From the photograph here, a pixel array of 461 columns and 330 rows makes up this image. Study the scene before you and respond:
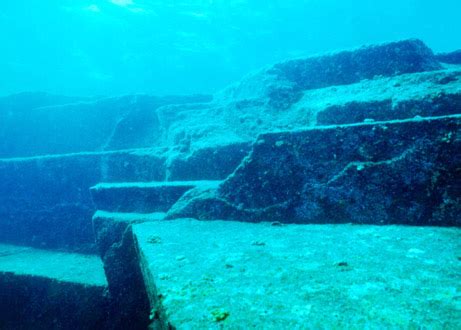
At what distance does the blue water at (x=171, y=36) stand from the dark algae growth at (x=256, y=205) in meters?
18.4

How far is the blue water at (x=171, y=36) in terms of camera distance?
2383 cm

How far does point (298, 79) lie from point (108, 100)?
543cm

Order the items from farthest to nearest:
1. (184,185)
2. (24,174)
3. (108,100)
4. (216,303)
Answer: (108,100) < (24,174) < (184,185) < (216,303)

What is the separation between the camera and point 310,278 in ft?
5.19

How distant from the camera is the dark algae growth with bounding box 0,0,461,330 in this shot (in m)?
1.45

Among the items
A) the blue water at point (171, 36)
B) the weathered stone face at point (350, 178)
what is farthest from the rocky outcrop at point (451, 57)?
the blue water at point (171, 36)

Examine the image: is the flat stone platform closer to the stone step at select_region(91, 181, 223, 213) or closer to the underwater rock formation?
the underwater rock formation

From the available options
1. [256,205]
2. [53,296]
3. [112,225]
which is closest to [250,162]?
[256,205]

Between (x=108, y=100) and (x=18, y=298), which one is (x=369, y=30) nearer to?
(x=108, y=100)

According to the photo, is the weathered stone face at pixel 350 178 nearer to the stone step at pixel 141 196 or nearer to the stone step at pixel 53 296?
the stone step at pixel 141 196

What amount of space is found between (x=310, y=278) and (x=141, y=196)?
10.3ft

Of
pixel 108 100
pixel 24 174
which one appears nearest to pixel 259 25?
pixel 108 100

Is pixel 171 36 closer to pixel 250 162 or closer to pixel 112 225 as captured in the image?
pixel 112 225

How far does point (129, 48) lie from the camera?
2791 cm
